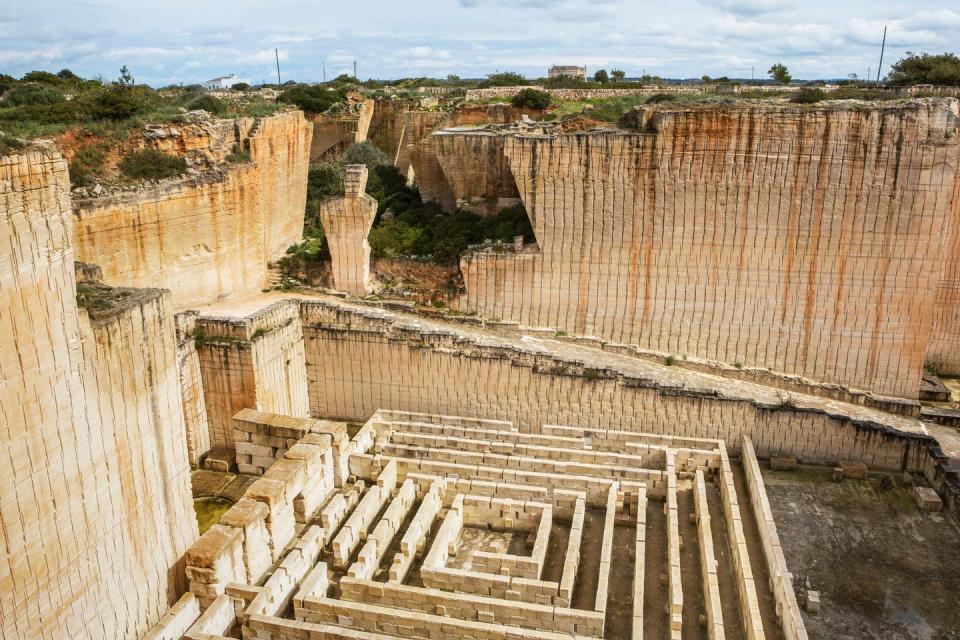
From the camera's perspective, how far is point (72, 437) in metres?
9.16

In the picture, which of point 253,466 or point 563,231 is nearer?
point 253,466

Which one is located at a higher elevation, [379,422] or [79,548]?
[79,548]

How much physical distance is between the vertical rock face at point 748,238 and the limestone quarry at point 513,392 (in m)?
0.07

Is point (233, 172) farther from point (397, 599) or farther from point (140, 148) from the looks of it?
point (397, 599)

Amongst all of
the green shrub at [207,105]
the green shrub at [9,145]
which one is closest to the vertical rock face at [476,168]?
the green shrub at [207,105]

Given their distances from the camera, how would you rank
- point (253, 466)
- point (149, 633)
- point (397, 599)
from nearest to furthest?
point (149, 633)
point (397, 599)
point (253, 466)

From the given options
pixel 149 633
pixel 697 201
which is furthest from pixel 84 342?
pixel 697 201

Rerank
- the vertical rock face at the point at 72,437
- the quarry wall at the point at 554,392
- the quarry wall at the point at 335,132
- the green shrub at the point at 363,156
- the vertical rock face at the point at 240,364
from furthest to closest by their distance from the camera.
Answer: the quarry wall at the point at 335,132 → the green shrub at the point at 363,156 → the quarry wall at the point at 554,392 → the vertical rock face at the point at 240,364 → the vertical rock face at the point at 72,437

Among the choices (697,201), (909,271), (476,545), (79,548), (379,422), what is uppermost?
(697,201)

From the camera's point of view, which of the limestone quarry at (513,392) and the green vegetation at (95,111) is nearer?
the limestone quarry at (513,392)

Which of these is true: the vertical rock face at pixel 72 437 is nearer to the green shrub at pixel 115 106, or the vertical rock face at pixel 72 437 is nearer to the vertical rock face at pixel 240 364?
the vertical rock face at pixel 240 364

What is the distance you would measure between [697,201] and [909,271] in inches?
197

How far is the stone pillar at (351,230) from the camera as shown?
63.7ft

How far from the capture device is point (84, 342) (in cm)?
933
